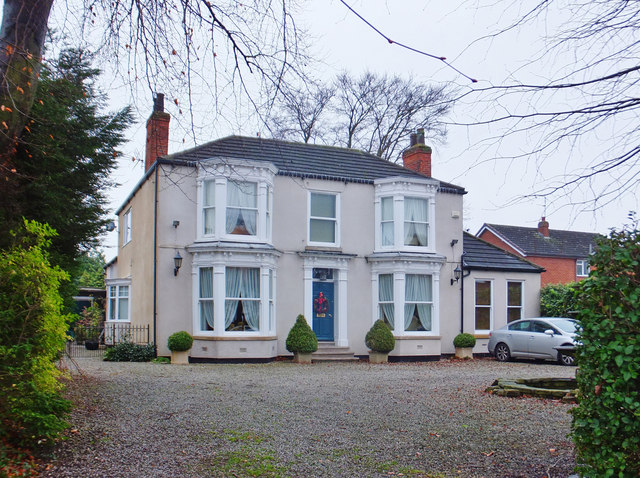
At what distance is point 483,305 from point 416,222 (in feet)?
14.6

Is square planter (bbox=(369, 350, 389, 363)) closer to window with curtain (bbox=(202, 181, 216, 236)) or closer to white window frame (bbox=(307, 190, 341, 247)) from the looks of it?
white window frame (bbox=(307, 190, 341, 247))

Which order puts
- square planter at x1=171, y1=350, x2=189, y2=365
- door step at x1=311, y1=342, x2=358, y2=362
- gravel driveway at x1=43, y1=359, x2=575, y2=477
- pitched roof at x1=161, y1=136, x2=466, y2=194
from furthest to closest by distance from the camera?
pitched roof at x1=161, y1=136, x2=466, y2=194 → door step at x1=311, y1=342, x2=358, y2=362 → square planter at x1=171, y1=350, x2=189, y2=365 → gravel driveway at x1=43, y1=359, x2=575, y2=477

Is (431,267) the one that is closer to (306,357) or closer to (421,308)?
(421,308)

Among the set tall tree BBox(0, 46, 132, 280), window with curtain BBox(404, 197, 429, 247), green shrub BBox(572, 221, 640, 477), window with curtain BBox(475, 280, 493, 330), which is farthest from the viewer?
window with curtain BBox(475, 280, 493, 330)

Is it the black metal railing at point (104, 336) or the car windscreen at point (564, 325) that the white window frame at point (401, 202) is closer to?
the car windscreen at point (564, 325)

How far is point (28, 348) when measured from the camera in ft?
19.6

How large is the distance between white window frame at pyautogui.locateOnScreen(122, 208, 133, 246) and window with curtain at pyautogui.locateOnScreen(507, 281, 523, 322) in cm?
1479

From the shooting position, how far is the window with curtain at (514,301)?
895 inches

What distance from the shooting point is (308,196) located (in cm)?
1952

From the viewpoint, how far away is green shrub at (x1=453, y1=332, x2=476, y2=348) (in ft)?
66.7

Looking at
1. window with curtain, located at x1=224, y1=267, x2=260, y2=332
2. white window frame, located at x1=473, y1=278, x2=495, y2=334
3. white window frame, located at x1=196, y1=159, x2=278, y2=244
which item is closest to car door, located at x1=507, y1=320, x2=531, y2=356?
white window frame, located at x1=473, y1=278, x2=495, y2=334

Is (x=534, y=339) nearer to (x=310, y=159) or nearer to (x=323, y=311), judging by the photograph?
(x=323, y=311)

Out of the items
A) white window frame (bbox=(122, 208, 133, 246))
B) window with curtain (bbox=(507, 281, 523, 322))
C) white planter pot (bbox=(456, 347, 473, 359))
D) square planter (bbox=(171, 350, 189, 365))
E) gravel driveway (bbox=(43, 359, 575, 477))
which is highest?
white window frame (bbox=(122, 208, 133, 246))

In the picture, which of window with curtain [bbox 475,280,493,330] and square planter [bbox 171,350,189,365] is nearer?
square planter [bbox 171,350,189,365]
